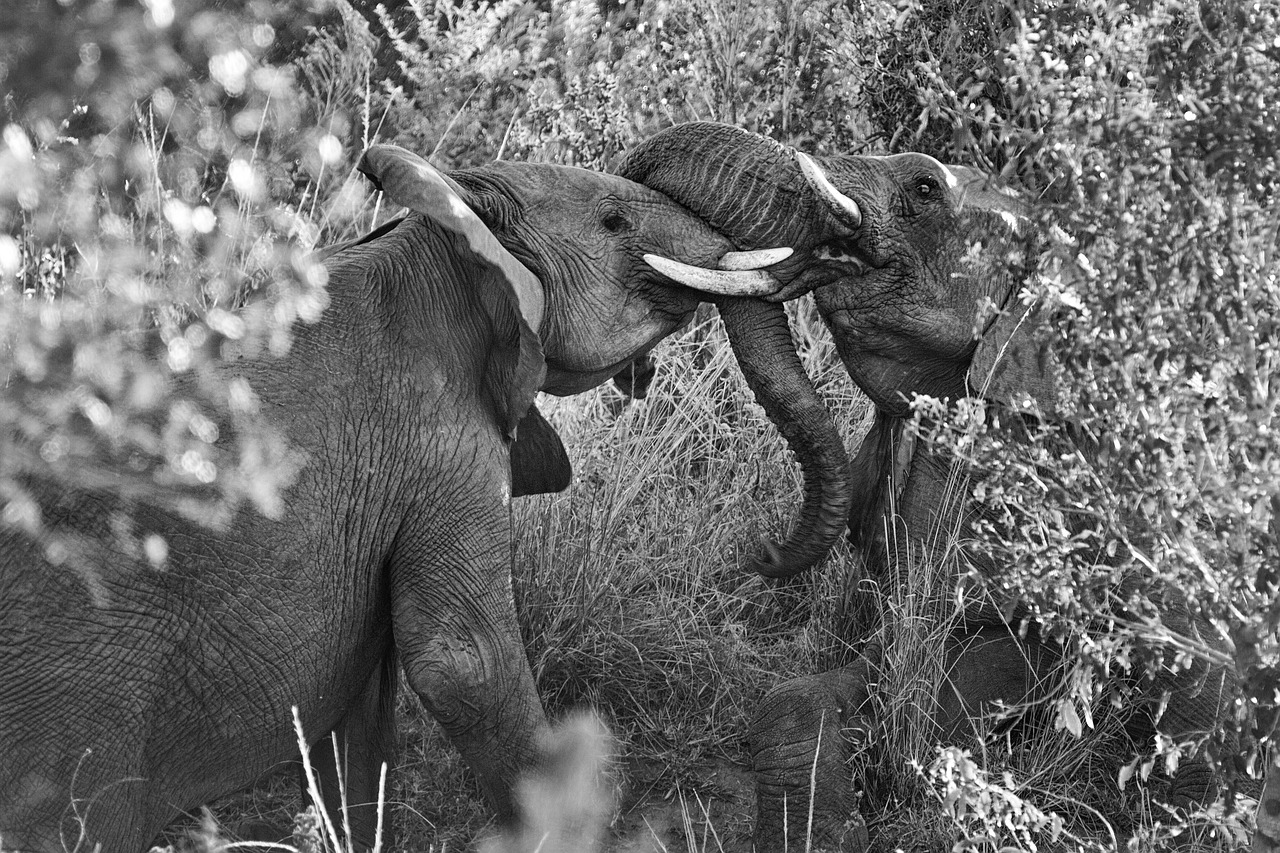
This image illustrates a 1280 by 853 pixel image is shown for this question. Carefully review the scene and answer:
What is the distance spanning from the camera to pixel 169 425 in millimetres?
3527

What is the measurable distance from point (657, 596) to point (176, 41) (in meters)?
3.31

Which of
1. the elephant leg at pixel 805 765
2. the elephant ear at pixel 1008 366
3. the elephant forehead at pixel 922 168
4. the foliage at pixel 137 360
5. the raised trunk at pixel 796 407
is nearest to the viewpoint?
the foliage at pixel 137 360

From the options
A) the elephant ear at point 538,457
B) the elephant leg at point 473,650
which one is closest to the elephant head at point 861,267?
the elephant ear at point 538,457

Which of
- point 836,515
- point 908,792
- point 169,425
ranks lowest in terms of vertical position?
point 908,792

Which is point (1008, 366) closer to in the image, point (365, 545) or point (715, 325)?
point (365, 545)

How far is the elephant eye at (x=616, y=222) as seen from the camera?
4.04 metres

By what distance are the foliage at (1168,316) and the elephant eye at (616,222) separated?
3.57 ft

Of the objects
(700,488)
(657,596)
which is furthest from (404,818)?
(700,488)

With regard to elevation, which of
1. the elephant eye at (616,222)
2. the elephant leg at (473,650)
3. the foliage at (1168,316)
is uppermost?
the foliage at (1168,316)

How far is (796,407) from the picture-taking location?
427 centimetres

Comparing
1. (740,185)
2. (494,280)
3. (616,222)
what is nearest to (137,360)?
(494,280)

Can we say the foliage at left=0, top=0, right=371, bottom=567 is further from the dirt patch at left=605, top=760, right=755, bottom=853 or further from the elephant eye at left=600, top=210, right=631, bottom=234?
the dirt patch at left=605, top=760, right=755, bottom=853

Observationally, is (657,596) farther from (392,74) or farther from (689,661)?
(392,74)

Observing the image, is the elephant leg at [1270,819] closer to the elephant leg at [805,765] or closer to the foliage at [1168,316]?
the foliage at [1168,316]
